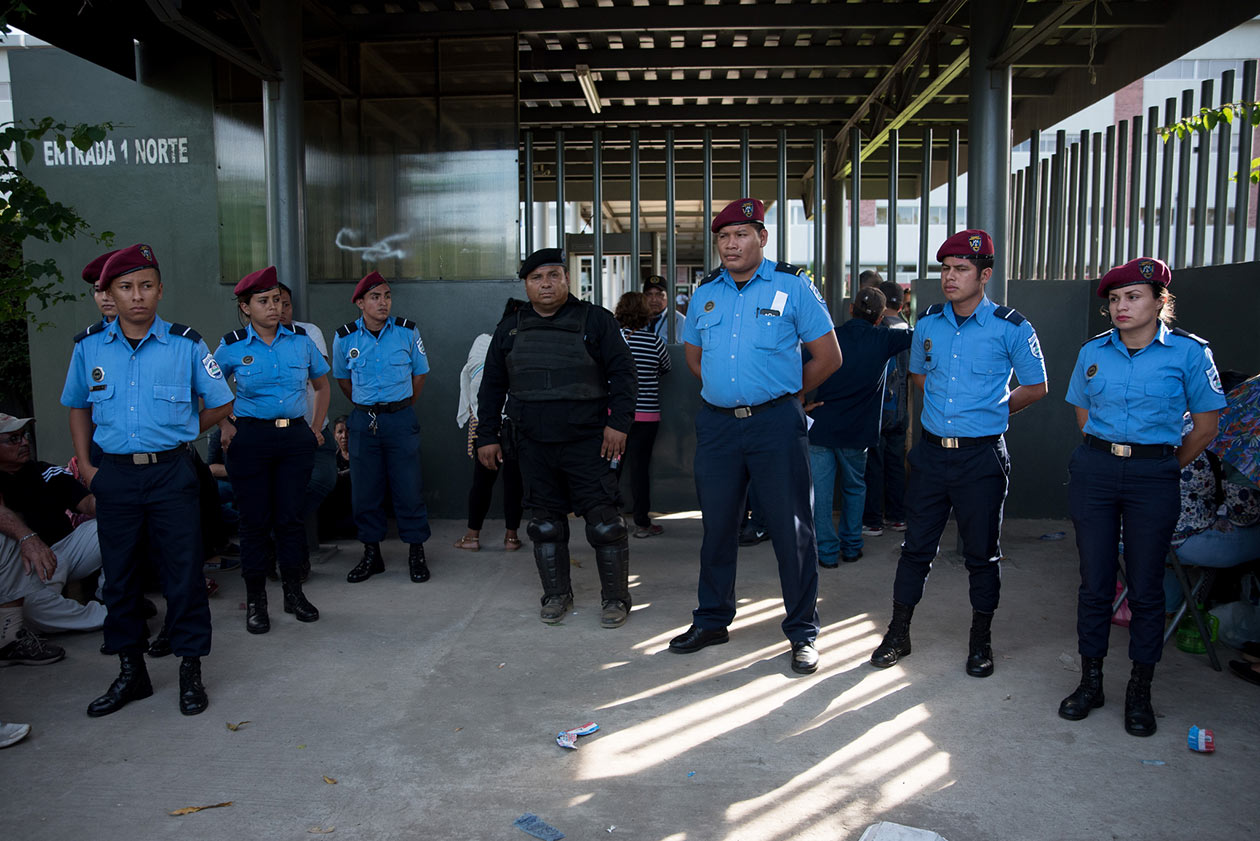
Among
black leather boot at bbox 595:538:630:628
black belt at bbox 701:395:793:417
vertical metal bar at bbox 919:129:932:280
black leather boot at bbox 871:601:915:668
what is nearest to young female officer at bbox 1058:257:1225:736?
black leather boot at bbox 871:601:915:668

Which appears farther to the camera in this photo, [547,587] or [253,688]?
[547,587]

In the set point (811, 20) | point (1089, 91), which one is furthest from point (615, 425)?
point (1089, 91)

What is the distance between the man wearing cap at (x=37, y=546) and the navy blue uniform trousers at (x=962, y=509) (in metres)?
3.67

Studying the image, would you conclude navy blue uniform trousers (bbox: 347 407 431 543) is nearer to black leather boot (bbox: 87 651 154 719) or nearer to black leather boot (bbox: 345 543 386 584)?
black leather boot (bbox: 345 543 386 584)

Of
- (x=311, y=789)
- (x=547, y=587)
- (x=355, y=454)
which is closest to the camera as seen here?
(x=311, y=789)

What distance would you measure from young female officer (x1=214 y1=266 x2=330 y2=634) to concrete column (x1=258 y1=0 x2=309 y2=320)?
112 centimetres

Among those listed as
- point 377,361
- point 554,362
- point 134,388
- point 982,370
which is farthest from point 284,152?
point 982,370

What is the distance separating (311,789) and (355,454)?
9.05 ft

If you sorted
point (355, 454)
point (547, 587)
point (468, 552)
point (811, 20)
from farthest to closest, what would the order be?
point (811, 20)
point (468, 552)
point (355, 454)
point (547, 587)

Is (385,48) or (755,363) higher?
(385,48)

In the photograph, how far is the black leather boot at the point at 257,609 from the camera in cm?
466

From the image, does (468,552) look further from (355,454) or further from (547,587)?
(547,587)

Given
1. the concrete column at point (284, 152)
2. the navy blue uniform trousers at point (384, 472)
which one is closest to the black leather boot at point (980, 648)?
the navy blue uniform trousers at point (384, 472)

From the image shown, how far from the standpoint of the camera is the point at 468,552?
20.6 ft
